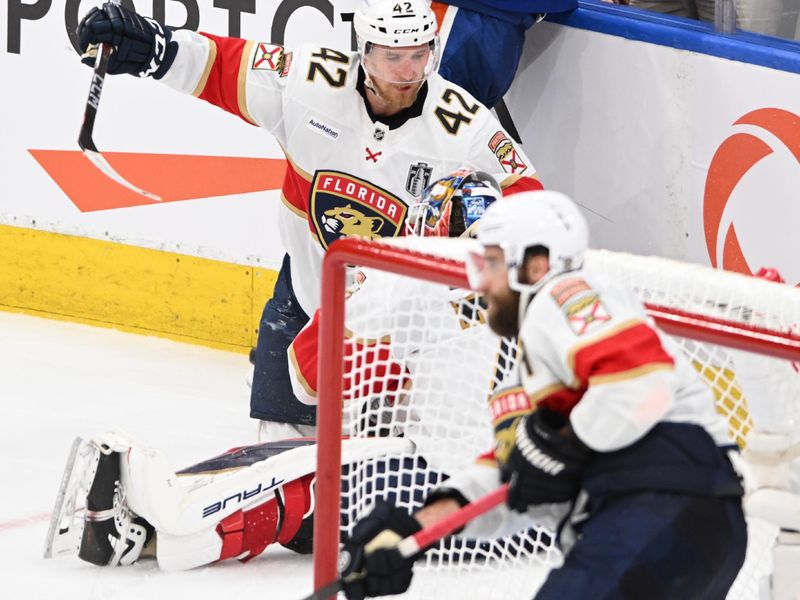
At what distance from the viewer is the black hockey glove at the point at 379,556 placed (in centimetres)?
212

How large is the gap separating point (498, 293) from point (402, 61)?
1572mm

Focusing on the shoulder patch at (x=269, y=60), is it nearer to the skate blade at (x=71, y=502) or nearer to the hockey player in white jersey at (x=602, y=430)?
the skate blade at (x=71, y=502)

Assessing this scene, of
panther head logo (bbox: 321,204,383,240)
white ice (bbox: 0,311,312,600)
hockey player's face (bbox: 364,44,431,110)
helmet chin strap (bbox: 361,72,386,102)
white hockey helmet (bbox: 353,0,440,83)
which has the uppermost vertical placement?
white hockey helmet (bbox: 353,0,440,83)

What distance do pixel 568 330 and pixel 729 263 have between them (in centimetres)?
198

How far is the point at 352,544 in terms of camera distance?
2.17 m

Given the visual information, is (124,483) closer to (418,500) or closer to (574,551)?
(418,500)

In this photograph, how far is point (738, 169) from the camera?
12.5 feet

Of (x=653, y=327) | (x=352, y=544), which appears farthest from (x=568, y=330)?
(x=352, y=544)

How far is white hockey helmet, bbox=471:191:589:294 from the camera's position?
2037 millimetres

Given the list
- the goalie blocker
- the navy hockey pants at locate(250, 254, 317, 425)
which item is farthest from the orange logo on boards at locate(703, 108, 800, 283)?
the goalie blocker

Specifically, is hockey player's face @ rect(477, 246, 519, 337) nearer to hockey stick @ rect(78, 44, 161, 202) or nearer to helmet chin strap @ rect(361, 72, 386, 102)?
helmet chin strap @ rect(361, 72, 386, 102)

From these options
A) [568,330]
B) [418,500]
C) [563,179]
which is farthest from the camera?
[563,179]

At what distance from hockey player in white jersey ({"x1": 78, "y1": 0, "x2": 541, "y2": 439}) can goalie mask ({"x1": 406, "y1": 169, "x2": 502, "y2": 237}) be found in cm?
44

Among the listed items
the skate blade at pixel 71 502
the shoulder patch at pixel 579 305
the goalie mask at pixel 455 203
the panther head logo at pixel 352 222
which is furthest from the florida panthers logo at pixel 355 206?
the shoulder patch at pixel 579 305
